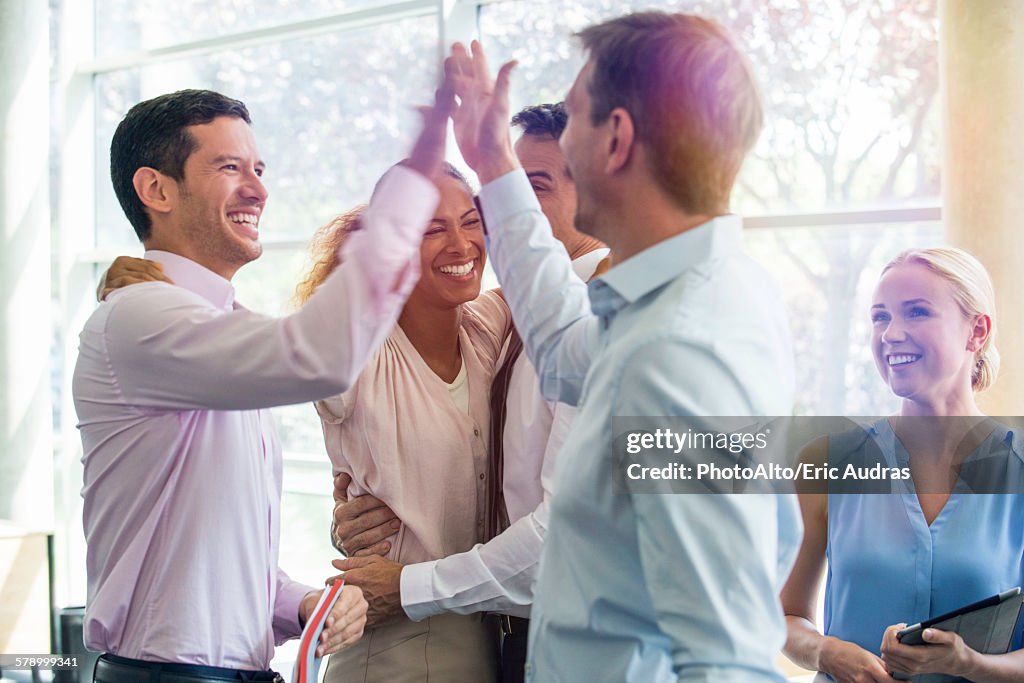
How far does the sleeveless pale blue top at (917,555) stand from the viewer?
200 centimetres

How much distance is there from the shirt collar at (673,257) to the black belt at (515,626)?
1049 millimetres

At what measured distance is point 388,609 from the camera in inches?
80.7

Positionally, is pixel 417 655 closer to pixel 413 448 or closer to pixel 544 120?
pixel 413 448

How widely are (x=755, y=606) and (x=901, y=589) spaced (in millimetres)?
1059

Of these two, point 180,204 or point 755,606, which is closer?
point 755,606

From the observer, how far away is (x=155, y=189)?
1.89 m

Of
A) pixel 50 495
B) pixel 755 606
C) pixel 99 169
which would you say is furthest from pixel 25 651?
pixel 755 606

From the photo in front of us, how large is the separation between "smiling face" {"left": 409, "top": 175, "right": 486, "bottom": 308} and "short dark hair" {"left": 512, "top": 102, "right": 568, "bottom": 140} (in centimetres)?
22

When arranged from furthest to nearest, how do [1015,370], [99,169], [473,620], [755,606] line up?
[99,169] < [1015,370] < [473,620] < [755,606]

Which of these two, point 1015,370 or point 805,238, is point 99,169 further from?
point 1015,370

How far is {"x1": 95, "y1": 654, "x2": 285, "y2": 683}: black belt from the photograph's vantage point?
1.65 metres

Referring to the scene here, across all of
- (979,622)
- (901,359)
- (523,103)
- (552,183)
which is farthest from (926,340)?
(523,103)

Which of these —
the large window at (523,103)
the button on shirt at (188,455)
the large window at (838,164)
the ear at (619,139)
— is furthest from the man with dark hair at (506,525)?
the large window at (838,164)

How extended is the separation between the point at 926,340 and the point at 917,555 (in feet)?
1.52
